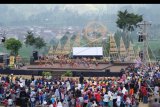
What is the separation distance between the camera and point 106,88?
1488 cm

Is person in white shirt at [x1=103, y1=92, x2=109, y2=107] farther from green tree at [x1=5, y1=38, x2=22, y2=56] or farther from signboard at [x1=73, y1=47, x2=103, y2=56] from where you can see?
green tree at [x1=5, y1=38, x2=22, y2=56]

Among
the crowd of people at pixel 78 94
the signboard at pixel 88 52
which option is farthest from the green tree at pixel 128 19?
the crowd of people at pixel 78 94

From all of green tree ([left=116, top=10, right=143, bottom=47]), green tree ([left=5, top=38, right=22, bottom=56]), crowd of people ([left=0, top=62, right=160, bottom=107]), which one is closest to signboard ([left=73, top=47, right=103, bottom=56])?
green tree ([left=5, top=38, right=22, bottom=56])

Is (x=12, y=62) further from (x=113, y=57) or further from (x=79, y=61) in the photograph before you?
(x=113, y=57)

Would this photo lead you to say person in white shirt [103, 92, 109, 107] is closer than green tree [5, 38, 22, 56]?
Yes

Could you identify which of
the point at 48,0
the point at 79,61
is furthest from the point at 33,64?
the point at 48,0

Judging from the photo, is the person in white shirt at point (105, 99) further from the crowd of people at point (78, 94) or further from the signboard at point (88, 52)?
the signboard at point (88, 52)

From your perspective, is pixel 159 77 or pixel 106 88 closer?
pixel 106 88

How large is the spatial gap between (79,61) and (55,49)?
926cm

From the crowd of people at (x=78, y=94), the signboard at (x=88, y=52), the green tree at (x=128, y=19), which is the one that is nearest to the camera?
the crowd of people at (x=78, y=94)

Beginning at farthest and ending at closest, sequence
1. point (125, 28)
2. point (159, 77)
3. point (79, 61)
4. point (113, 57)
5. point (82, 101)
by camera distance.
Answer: point (125, 28)
point (113, 57)
point (79, 61)
point (159, 77)
point (82, 101)

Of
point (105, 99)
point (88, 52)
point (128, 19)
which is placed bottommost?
point (105, 99)

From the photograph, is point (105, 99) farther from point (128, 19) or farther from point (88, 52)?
point (128, 19)

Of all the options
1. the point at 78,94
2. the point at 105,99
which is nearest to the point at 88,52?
the point at 78,94
